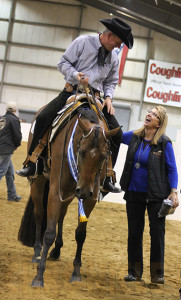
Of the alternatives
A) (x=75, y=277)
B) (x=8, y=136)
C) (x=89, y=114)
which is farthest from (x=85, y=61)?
(x=8, y=136)

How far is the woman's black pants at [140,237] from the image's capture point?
5.07 meters

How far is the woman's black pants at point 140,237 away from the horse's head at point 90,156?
1260mm

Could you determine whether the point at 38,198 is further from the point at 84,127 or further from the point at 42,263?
the point at 84,127

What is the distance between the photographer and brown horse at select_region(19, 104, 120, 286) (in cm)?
400

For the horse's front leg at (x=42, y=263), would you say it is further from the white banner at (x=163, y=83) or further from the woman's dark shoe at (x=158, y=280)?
the white banner at (x=163, y=83)

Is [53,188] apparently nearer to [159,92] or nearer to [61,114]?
[61,114]

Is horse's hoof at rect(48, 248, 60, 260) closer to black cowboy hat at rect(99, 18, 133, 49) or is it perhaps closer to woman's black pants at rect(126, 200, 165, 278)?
woman's black pants at rect(126, 200, 165, 278)

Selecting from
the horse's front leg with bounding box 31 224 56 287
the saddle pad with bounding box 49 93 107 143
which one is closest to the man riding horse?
the saddle pad with bounding box 49 93 107 143

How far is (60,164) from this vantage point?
468 cm

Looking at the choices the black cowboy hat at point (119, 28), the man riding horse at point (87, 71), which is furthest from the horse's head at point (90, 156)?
the black cowboy hat at point (119, 28)

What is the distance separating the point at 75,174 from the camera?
438cm

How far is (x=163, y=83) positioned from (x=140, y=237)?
76.8 ft

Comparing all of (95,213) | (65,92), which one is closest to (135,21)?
(95,213)

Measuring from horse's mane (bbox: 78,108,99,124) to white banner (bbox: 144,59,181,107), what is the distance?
23.4 meters
